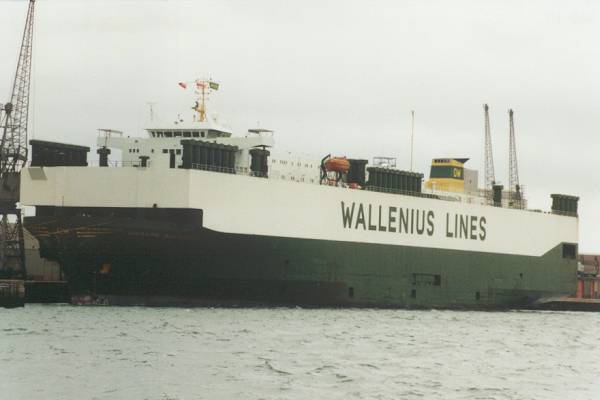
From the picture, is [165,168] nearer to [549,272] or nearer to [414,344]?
[414,344]

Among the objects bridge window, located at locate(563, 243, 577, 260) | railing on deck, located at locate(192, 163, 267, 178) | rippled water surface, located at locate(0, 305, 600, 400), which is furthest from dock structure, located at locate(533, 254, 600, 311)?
rippled water surface, located at locate(0, 305, 600, 400)

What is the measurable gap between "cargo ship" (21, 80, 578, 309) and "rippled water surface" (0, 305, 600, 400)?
77.9 inches

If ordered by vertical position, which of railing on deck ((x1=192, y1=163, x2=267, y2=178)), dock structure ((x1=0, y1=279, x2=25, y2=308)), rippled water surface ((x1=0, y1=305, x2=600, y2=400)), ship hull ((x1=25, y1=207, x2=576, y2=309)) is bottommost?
rippled water surface ((x1=0, y1=305, x2=600, y2=400))

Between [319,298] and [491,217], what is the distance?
1553 centimetres

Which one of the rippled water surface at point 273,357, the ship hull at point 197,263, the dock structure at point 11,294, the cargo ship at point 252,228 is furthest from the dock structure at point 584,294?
the dock structure at point 11,294

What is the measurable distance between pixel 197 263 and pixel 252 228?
318cm

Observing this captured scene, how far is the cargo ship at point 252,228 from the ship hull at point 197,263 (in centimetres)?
5

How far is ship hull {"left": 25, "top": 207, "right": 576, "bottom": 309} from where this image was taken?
141 feet

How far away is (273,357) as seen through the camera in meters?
28.9

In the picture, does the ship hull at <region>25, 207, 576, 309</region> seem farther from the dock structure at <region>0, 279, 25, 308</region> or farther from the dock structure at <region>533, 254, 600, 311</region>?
the dock structure at <region>533, 254, 600, 311</region>

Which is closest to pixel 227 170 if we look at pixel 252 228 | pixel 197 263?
pixel 252 228

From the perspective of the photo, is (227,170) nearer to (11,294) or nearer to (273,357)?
(11,294)

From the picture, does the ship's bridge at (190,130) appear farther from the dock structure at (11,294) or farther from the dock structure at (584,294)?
the dock structure at (584,294)

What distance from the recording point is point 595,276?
82875mm
